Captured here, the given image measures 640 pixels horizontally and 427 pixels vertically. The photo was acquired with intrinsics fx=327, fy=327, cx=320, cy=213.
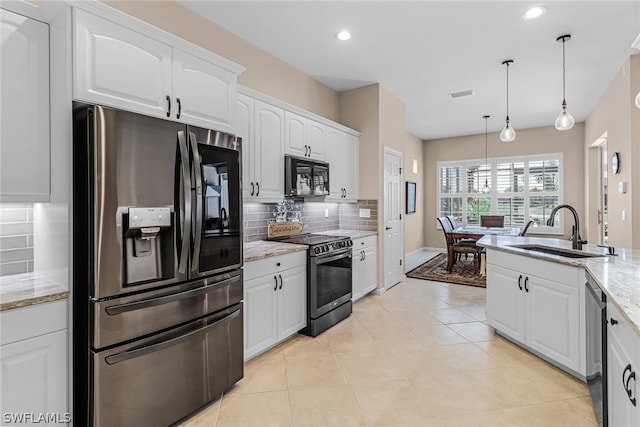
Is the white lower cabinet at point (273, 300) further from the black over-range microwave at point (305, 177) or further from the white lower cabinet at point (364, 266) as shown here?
the white lower cabinet at point (364, 266)

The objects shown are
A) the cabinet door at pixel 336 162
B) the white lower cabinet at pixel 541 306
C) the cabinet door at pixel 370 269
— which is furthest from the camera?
the cabinet door at pixel 370 269

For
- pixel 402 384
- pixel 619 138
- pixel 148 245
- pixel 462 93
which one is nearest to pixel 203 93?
pixel 148 245

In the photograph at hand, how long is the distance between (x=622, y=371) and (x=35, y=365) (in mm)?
2528

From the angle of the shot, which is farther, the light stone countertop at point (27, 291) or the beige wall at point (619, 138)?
the beige wall at point (619, 138)

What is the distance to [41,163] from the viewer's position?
163 centimetres

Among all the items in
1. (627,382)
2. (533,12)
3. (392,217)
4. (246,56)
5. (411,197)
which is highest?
(533,12)

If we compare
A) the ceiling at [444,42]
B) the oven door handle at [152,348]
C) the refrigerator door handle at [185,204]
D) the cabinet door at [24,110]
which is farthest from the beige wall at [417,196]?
the cabinet door at [24,110]

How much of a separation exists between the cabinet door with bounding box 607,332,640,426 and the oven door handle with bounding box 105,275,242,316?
6.65ft

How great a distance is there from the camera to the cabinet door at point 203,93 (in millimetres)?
2045

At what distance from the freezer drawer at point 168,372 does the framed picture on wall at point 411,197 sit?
622 cm

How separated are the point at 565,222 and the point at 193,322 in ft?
26.7

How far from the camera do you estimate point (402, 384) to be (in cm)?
236

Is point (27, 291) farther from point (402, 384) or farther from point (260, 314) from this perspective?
point (402, 384)

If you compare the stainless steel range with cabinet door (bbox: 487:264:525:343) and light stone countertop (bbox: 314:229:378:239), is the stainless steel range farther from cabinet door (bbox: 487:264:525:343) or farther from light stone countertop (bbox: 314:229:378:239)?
cabinet door (bbox: 487:264:525:343)
